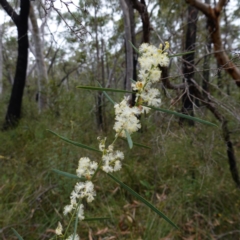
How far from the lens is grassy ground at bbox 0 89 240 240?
87.0 inches

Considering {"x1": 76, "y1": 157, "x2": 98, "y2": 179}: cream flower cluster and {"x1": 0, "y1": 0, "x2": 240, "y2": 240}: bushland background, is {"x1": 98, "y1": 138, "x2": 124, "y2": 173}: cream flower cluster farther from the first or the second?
{"x1": 0, "y1": 0, "x2": 240, "y2": 240}: bushland background

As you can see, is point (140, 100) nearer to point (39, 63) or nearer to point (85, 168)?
point (85, 168)

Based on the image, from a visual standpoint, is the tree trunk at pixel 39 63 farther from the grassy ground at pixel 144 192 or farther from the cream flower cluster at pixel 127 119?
the cream flower cluster at pixel 127 119

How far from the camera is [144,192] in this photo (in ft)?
9.53

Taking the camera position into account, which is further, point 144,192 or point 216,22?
point 144,192

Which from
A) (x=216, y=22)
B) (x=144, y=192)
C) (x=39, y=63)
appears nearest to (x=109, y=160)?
(x=144, y=192)

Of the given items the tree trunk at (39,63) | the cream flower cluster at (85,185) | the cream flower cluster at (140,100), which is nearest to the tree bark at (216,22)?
the cream flower cluster at (140,100)

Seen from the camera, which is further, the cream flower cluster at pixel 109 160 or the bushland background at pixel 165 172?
the bushland background at pixel 165 172

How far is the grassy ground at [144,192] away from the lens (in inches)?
87.0

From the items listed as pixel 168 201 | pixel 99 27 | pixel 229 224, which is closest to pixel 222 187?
pixel 229 224

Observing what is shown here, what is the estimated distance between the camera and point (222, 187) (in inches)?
104

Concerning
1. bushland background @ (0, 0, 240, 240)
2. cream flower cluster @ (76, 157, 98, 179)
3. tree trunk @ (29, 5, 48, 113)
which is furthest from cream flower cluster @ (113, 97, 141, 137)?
tree trunk @ (29, 5, 48, 113)

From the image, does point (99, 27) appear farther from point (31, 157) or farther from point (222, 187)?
point (222, 187)

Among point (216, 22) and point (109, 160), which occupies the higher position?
point (216, 22)
